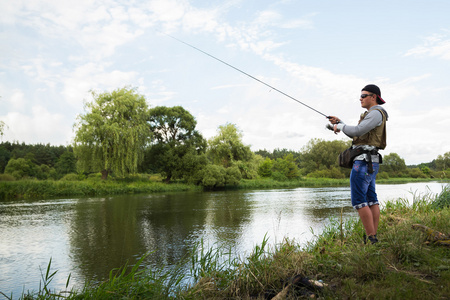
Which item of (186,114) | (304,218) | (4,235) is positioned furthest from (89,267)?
(186,114)

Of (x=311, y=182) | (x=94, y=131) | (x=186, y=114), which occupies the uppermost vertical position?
(x=186, y=114)

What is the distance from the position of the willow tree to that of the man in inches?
863

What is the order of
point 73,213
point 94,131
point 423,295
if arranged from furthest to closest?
point 94,131, point 73,213, point 423,295

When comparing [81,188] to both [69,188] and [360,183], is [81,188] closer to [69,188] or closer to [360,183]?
[69,188]

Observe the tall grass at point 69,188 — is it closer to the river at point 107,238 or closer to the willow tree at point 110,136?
the willow tree at point 110,136

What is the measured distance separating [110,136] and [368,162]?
22.8m

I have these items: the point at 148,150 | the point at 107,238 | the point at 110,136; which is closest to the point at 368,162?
the point at 107,238

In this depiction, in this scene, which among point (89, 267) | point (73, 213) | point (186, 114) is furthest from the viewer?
point (186, 114)

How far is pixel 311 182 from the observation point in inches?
1604

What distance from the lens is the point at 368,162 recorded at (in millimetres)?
3650

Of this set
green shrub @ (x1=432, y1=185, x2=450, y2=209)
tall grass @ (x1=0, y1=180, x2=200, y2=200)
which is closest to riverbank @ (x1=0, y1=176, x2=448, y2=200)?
tall grass @ (x1=0, y1=180, x2=200, y2=200)

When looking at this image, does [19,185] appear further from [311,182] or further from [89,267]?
[311,182]

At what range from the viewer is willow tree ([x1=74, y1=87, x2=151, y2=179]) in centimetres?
2356

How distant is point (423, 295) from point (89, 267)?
4637 millimetres
